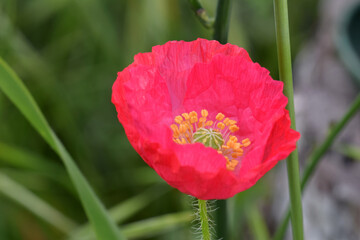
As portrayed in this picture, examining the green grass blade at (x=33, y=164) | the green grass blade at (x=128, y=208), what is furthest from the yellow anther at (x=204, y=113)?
the green grass blade at (x=33, y=164)

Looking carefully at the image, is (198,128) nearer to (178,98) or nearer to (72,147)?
(178,98)

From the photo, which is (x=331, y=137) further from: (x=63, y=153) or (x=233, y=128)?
(x=63, y=153)

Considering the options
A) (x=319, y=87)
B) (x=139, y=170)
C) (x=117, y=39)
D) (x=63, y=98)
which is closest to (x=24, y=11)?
(x=117, y=39)

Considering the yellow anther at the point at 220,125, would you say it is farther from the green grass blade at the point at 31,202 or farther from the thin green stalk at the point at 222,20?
the green grass blade at the point at 31,202

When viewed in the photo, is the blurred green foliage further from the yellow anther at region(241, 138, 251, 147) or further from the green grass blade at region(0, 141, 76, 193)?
the yellow anther at region(241, 138, 251, 147)

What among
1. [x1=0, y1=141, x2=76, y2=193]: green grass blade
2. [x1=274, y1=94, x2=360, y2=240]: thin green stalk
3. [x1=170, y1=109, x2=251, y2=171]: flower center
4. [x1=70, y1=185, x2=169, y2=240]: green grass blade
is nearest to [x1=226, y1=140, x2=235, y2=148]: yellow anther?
[x1=170, y1=109, x2=251, y2=171]: flower center
